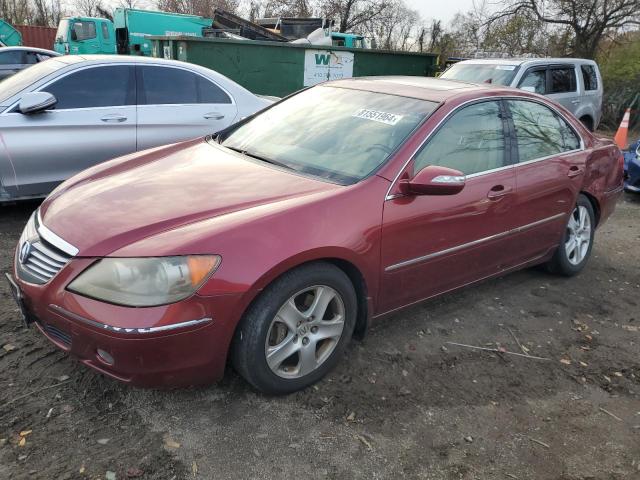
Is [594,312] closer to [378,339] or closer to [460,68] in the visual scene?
[378,339]

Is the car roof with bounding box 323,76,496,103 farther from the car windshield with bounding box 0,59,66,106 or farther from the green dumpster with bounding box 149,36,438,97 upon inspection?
the green dumpster with bounding box 149,36,438,97

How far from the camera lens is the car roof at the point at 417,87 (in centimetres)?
347

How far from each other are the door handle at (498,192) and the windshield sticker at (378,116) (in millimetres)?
772

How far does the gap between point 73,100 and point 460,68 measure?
22.7 ft

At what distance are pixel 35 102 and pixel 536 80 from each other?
759cm

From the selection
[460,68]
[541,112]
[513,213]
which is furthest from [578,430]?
[460,68]

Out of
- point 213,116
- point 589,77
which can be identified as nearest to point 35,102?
point 213,116

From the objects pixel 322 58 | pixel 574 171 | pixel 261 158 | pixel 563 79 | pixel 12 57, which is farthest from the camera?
pixel 12 57

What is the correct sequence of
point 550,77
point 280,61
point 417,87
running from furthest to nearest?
point 280,61 < point 550,77 < point 417,87

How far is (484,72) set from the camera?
29.9ft

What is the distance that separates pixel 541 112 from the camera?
161 inches

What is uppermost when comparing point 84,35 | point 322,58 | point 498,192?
point 84,35

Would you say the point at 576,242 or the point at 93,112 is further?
the point at 93,112

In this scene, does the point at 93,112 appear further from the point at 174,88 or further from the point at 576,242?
the point at 576,242
